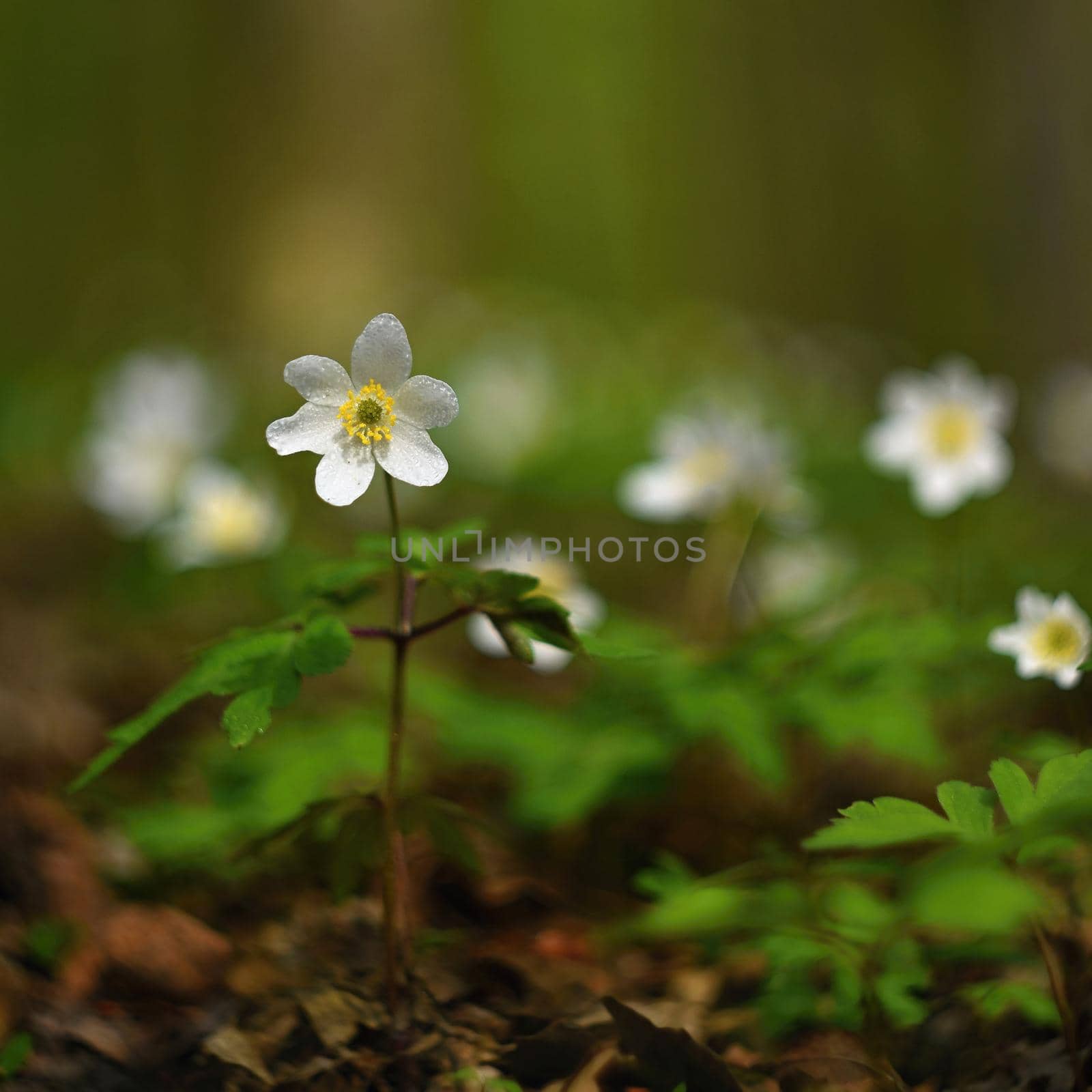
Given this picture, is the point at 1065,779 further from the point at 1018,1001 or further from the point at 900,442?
the point at 900,442

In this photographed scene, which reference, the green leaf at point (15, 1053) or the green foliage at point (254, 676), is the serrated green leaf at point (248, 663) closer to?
the green foliage at point (254, 676)

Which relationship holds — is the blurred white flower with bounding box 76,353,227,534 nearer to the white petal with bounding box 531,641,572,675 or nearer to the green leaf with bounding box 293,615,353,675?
the white petal with bounding box 531,641,572,675

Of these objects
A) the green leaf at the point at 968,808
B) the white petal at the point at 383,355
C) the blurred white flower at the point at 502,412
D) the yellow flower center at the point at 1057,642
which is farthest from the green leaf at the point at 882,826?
the blurred white flower at the point at 502,412

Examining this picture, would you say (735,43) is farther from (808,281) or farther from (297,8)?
(297,8)

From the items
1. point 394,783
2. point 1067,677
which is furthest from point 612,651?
point 1067,677

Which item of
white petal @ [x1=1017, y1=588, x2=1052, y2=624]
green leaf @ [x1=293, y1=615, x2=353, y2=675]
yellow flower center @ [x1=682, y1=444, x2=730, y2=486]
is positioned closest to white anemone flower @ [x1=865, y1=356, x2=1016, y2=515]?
yellow flower center @ [x1=682, y1=444, x2=730, y2=486]

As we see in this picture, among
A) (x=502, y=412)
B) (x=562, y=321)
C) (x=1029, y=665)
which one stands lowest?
(x=1029, y=665)
